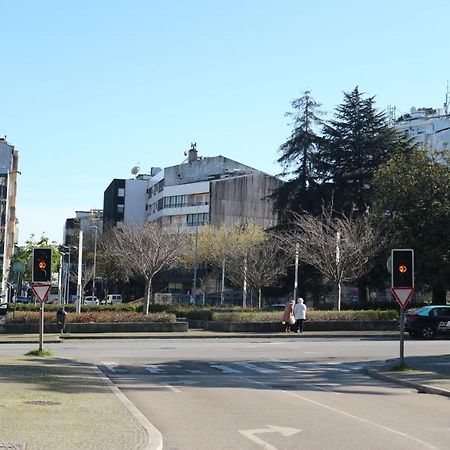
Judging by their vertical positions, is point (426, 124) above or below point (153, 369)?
above

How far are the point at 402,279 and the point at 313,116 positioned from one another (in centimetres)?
4153

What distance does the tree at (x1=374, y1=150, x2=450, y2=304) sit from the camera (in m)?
44.5

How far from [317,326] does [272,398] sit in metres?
26.7

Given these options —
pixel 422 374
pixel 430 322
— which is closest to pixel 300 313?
pixel 430 322

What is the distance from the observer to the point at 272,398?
51.7ft

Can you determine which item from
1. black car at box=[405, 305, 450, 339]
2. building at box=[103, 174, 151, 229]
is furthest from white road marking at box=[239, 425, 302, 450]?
building at box=[103, 174, 151, 229]

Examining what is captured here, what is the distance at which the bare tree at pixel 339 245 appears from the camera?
47344 millimetres

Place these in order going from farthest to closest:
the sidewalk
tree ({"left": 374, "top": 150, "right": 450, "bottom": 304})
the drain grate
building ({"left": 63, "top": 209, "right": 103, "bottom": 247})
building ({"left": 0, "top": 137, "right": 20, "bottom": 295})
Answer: building ({"left": 63, "top": 209, "right": 103, "bottom": 247})
building ({"left": 0, "top": 137, "right": 20, "bottom": 295})
tree ({"left": 374, "top": 150, "right": 450, "bottom": 304})
the sidewalk
the drain grate

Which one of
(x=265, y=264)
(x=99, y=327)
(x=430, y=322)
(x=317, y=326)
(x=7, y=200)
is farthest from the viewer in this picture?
(x=7, y=200)

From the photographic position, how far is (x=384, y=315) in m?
44.7

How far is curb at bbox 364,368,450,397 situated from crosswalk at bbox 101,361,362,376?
1356 millimetres

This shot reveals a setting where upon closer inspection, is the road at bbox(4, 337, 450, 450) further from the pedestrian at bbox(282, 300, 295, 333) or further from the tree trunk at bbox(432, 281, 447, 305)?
the tree trunk at bbox(432, 281, 447, 305)

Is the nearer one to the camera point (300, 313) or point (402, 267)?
point (402, 267)

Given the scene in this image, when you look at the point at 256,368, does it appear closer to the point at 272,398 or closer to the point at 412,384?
the point at 412,384
